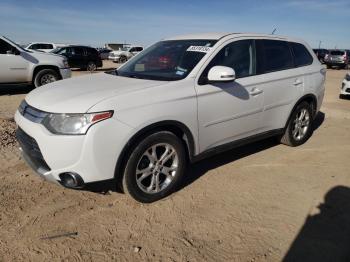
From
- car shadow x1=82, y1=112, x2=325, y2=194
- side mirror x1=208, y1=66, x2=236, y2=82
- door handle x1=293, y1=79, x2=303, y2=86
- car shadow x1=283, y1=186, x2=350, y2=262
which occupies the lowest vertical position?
car shadow x1=283, y1=186, x2=350, y2=262

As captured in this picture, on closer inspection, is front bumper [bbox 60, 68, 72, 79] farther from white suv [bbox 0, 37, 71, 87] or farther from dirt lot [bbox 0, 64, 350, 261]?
dirt lot [bbox 0, 64, 350, 261]

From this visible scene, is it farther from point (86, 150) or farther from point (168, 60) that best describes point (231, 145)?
point (86, 150)

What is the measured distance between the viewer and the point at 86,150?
10.3 ft

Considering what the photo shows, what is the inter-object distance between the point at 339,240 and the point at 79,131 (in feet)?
8.20

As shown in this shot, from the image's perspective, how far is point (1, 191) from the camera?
393 cm

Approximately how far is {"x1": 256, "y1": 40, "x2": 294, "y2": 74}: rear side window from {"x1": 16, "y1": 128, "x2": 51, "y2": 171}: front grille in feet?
9.48

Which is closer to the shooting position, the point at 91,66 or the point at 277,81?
the point at 277,81

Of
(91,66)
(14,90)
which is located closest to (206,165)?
(14,90)

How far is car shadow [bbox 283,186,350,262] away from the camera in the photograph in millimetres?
2943

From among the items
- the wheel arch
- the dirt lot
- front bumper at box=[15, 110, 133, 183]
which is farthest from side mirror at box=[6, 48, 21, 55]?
the wheel arch

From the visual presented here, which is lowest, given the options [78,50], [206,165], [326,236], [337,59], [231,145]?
[326,236]

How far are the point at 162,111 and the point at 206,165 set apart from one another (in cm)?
159

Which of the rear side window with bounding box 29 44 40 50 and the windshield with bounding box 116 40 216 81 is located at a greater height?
the rear side window with bounding box 29 44 40 50

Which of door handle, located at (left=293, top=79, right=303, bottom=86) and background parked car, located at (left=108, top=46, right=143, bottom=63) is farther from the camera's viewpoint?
background parked car, located at (left=108, top=46, right=143, bottom=63)
